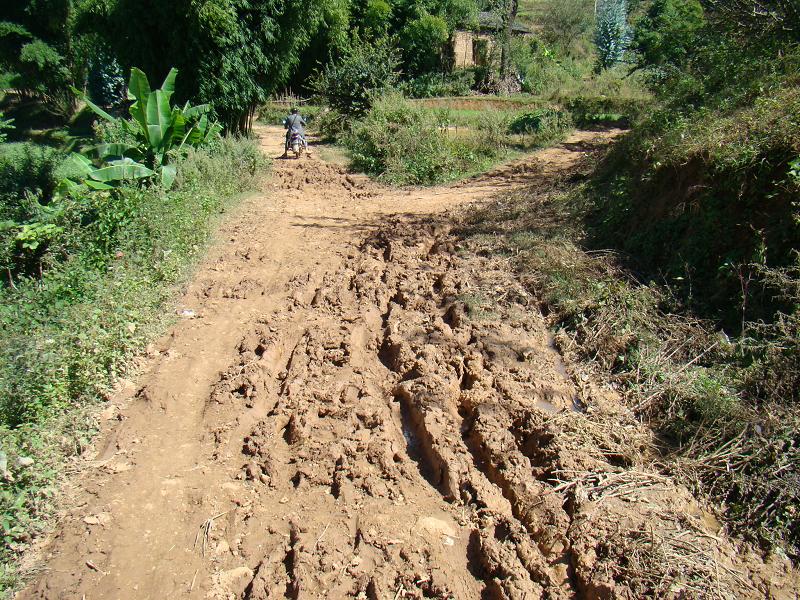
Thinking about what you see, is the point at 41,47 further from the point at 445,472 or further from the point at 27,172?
the point at 445,472

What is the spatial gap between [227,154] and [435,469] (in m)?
9.74

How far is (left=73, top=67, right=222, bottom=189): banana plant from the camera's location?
947 cm

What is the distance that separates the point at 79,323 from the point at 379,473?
3330mm

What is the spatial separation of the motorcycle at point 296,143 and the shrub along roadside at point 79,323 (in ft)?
16.0

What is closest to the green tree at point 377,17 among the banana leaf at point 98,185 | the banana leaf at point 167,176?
the banana leaf at point 167,176

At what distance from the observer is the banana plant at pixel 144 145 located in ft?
31.1

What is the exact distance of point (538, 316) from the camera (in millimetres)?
6312

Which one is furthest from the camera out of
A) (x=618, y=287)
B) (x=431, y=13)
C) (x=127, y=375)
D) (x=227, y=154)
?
(x=431, y=13)

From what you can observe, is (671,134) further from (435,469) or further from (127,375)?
(127,375)

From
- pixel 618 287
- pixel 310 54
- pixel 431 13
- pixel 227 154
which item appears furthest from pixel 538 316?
pixel 431 13

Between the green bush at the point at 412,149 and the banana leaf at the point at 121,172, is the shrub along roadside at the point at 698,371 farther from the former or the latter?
the banana leaf at the point at 121,172

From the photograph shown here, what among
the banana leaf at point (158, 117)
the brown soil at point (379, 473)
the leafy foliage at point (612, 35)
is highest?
the leafy foliage at point (612, 35)

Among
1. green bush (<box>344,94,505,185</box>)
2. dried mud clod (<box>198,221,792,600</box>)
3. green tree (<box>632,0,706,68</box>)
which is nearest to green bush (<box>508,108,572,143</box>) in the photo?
green bush (<box>344,94,505,185</box>)

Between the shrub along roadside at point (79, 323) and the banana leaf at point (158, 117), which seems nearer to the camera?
the shrub along roadside at point (79, 323)
